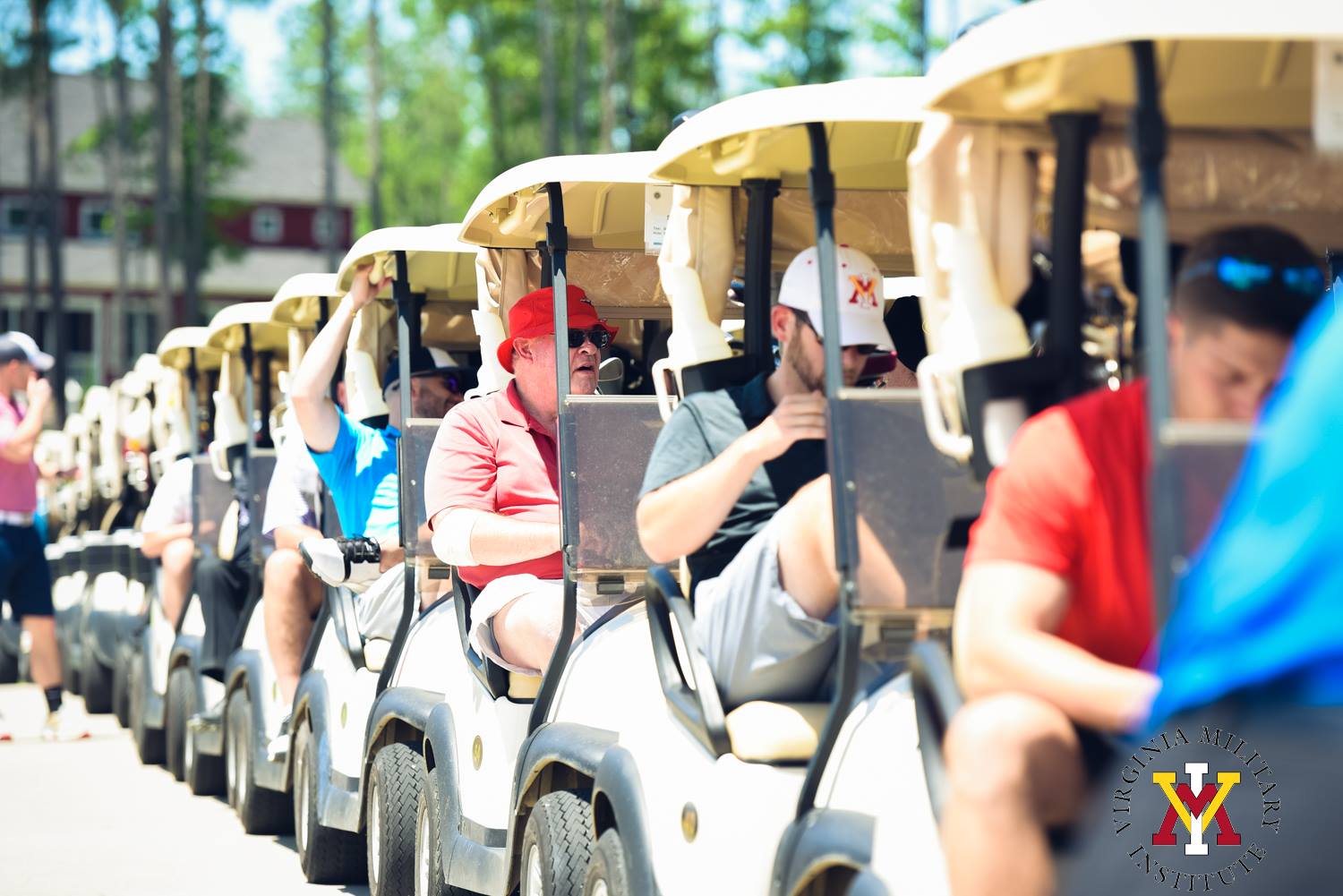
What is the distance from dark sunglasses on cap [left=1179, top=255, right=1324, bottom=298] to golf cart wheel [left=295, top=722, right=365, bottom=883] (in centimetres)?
472

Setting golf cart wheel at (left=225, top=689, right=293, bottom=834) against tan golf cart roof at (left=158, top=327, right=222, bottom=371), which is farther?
tan golf cart roof at (left=158, top=327, right=222, bottom=371)

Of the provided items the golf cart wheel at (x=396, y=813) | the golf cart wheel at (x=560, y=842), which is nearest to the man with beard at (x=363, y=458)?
the golf cart wheel at (x=396, y=813)

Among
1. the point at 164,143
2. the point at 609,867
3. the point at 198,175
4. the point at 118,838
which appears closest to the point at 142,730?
the point at 118,838

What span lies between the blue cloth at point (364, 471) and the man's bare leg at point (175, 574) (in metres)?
2.83

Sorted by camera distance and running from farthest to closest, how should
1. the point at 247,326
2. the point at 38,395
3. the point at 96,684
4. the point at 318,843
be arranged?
1. the point at 96,684
2. the point at 38,395
3. the point at 247,326
4. the point at 318,843

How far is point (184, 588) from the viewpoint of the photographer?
979cm

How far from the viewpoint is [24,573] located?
11.1 m

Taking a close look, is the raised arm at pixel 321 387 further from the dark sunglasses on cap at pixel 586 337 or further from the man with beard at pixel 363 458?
the dark sunglasses on cap at pixel 586 337

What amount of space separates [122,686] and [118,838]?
4226mm

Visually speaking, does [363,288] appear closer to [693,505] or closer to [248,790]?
[248,790]

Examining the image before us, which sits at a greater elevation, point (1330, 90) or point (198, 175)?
point (198, 175)

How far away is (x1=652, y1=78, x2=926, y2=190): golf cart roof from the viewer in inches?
139

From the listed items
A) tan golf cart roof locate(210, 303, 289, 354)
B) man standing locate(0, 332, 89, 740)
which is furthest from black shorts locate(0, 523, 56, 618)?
tan golf cart roof locate(210, 303, 289, 354)

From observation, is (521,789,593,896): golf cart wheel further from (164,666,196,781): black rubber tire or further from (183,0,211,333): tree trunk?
(183,0,211,333): tree trunk
